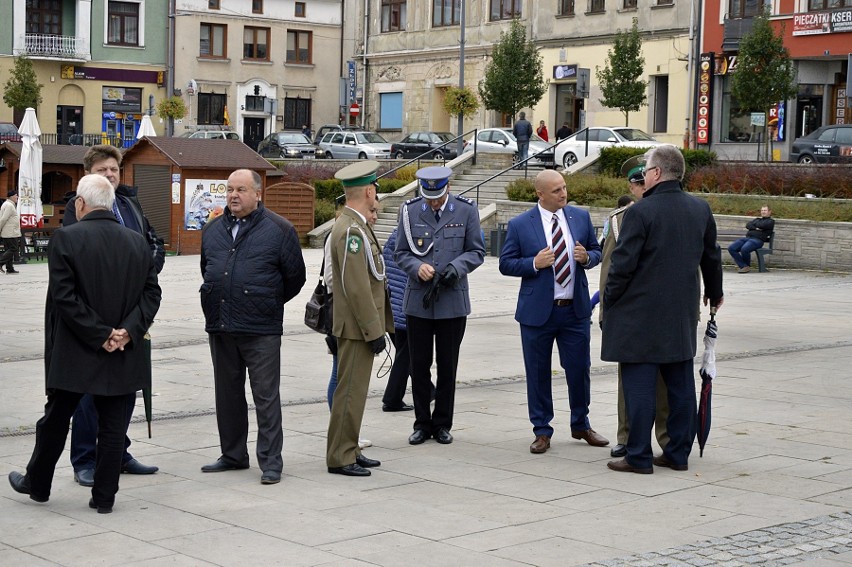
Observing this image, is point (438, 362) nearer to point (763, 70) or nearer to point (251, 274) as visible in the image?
point (251, 274)

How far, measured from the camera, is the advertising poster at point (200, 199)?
2873cm

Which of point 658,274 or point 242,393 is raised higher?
point 658,274

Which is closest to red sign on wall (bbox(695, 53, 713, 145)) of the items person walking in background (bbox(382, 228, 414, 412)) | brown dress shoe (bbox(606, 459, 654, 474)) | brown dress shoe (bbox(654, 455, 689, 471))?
person walking in background (bbox(382, 228, 414, 412))

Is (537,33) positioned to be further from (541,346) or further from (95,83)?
(541,346)

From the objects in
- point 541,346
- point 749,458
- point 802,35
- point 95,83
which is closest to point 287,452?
point 541,346

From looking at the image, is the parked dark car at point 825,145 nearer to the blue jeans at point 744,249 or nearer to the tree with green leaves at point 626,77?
the tree with green leaves at point 626,77

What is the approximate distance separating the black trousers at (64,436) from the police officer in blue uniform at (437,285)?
7.63 ft

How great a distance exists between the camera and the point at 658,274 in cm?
778

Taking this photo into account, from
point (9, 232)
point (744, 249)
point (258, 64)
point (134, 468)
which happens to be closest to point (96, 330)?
point (134, 468)

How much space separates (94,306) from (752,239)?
1922cm

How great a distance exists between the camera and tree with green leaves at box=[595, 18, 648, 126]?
43.9 meters

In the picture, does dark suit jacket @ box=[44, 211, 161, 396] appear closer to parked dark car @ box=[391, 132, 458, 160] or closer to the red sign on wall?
the red sign on wall

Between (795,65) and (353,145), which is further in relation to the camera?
(353,145)

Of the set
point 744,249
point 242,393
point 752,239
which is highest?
point 752,239
